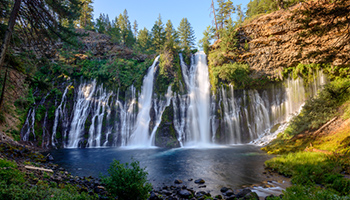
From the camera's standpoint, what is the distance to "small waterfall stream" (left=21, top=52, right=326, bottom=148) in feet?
66.9

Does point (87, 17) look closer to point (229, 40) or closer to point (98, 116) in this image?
point (98, 116)

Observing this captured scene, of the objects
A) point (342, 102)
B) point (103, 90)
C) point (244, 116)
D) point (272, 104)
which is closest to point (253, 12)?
point (272, 104)

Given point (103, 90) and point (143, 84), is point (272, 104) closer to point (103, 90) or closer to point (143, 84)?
point (143, 84)

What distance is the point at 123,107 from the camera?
24.1 m

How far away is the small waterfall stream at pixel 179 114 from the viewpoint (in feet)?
66.9

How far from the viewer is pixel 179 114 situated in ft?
71.3

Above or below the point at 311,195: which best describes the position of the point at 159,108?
above

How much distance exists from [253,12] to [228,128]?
80.8 ft

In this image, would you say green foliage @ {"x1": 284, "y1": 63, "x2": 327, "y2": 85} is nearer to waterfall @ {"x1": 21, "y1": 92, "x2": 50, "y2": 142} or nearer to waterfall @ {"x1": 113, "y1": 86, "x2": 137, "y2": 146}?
waterfall @ {"x1": 113, "y1": 86, "x2": 137, "y2": 146}

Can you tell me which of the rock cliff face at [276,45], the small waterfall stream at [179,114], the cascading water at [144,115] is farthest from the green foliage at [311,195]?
the cascading water at [144,115]

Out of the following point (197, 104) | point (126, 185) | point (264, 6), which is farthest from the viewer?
point (264, 6)

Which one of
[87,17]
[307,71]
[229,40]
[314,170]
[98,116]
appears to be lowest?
[314,170]

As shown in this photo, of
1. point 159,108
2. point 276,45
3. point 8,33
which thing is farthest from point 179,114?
point 8,33

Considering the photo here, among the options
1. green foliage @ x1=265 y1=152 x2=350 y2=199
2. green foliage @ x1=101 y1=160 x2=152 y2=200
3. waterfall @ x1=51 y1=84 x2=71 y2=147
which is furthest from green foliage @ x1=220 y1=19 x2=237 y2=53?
waterfall @ x1=51 y1=84 x2=71 y2=147
